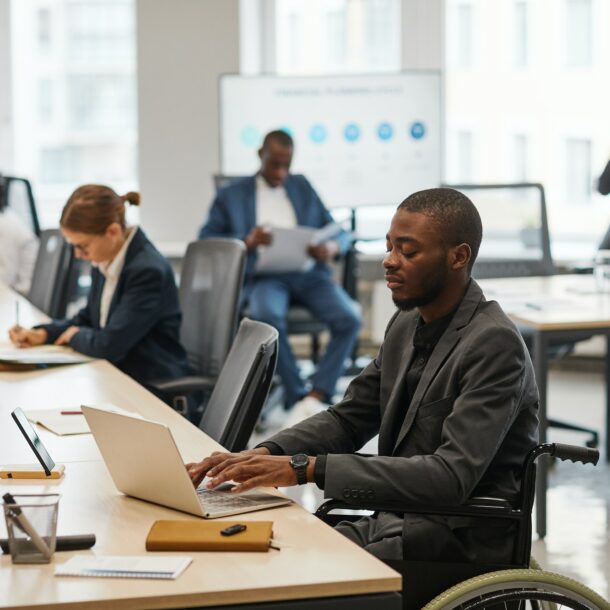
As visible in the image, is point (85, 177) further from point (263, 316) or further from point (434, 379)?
point (434, 379)

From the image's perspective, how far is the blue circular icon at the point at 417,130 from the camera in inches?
262

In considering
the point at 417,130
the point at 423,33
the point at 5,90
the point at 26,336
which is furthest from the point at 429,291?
the point at 5,90

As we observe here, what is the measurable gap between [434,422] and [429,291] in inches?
9.5

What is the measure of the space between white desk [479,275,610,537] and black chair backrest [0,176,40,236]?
2.85 meters

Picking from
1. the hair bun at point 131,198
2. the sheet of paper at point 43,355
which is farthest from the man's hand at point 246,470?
the hair bun at point 131,198

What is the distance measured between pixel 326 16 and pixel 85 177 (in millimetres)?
1872

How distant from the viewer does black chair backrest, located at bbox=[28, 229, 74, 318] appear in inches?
197

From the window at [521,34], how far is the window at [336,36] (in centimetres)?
72

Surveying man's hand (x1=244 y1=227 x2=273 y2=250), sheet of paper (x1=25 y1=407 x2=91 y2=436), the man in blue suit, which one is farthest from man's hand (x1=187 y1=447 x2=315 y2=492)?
man's hand (x1=244 y1=227 x2=273 y2=250)

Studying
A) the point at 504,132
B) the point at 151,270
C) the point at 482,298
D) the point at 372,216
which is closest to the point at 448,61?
the point at 504,132

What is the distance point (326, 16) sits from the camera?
734 centimetres

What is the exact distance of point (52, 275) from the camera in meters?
5.14

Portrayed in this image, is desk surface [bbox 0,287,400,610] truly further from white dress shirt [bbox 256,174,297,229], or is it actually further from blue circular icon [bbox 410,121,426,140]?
blue circular icon [bbox 410,121,426,140]

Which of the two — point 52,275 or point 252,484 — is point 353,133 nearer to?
point 52,275
